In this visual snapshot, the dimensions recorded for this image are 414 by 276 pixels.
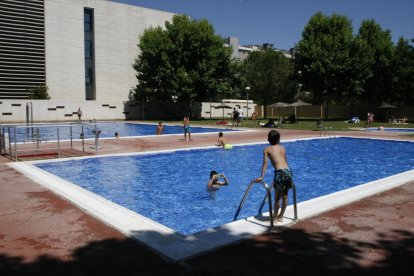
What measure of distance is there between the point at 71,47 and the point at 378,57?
3999 cm

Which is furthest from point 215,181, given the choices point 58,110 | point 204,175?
point 58,110

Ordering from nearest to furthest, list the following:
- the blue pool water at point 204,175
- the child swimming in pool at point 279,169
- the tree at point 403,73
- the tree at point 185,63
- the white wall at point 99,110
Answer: the child swimming in pool at point 279,169, the blue pool water at point 204,175, the white wall at point 99,110, the tree at point 185,63, the tree at point 403,73

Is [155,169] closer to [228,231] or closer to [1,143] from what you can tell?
[1,143]

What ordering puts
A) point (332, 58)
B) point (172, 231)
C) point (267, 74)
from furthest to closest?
point (267, 74)
point (332, 58)
point (172, 231)

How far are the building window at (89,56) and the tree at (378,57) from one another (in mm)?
35261

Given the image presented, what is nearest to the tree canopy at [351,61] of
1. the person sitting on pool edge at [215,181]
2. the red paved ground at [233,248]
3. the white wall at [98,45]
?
the white wall at [98,45]

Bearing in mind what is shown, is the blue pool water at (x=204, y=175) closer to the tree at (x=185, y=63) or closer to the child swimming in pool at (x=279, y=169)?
the child swimming in pool at (x=279, y=169)

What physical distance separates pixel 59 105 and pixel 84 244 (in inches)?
1626

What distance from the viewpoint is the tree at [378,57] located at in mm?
48219

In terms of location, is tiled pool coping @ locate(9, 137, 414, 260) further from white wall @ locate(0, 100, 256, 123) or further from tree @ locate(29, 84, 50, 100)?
tree @ locate(29, 84, 50, 100)

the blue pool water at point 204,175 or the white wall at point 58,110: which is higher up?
the white wall at point 58,110

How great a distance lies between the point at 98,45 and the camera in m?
47.8

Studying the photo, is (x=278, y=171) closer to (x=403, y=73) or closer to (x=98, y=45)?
(x=98, y=45)

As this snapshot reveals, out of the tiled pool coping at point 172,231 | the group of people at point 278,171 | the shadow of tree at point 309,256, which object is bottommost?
the shadow of tree at point 309,256
